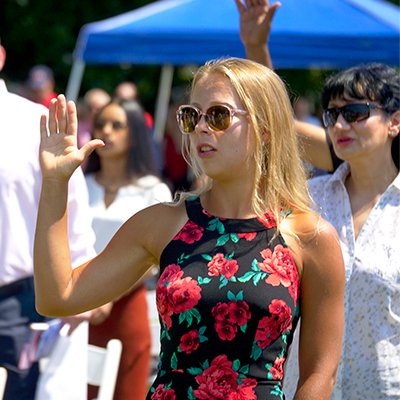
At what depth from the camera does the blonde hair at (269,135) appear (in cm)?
286

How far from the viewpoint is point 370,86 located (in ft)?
12.2

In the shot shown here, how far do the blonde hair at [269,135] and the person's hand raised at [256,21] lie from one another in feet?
3.81

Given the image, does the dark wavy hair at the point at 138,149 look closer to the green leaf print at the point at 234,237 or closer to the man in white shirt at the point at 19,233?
the man in white shirt at the point at 19,233

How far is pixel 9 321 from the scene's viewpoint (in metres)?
3.87

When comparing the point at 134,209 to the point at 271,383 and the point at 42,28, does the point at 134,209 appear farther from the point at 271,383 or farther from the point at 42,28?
the point at 42,28

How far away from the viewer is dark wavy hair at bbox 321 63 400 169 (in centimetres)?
371

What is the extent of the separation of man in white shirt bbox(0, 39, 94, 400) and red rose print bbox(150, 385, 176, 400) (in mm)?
1188

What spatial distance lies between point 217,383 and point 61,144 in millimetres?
710

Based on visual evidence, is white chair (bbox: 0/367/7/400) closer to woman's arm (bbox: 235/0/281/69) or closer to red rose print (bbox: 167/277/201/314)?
red rose print (bbox: 167/277/201/314)

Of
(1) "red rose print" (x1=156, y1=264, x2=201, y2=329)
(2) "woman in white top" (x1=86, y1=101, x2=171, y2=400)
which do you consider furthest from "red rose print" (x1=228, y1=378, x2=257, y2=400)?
(2) "woman in white top" (x1=86, y1=101, x2=171, y2=400)

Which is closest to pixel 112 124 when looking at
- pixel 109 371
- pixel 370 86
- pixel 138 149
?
pixel 138 149

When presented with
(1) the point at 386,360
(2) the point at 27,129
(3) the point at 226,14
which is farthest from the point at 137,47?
(1) the point at 386,360

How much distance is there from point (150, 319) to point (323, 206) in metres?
2.26

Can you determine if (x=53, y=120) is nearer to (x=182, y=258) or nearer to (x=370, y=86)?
(x=182, y=258)
